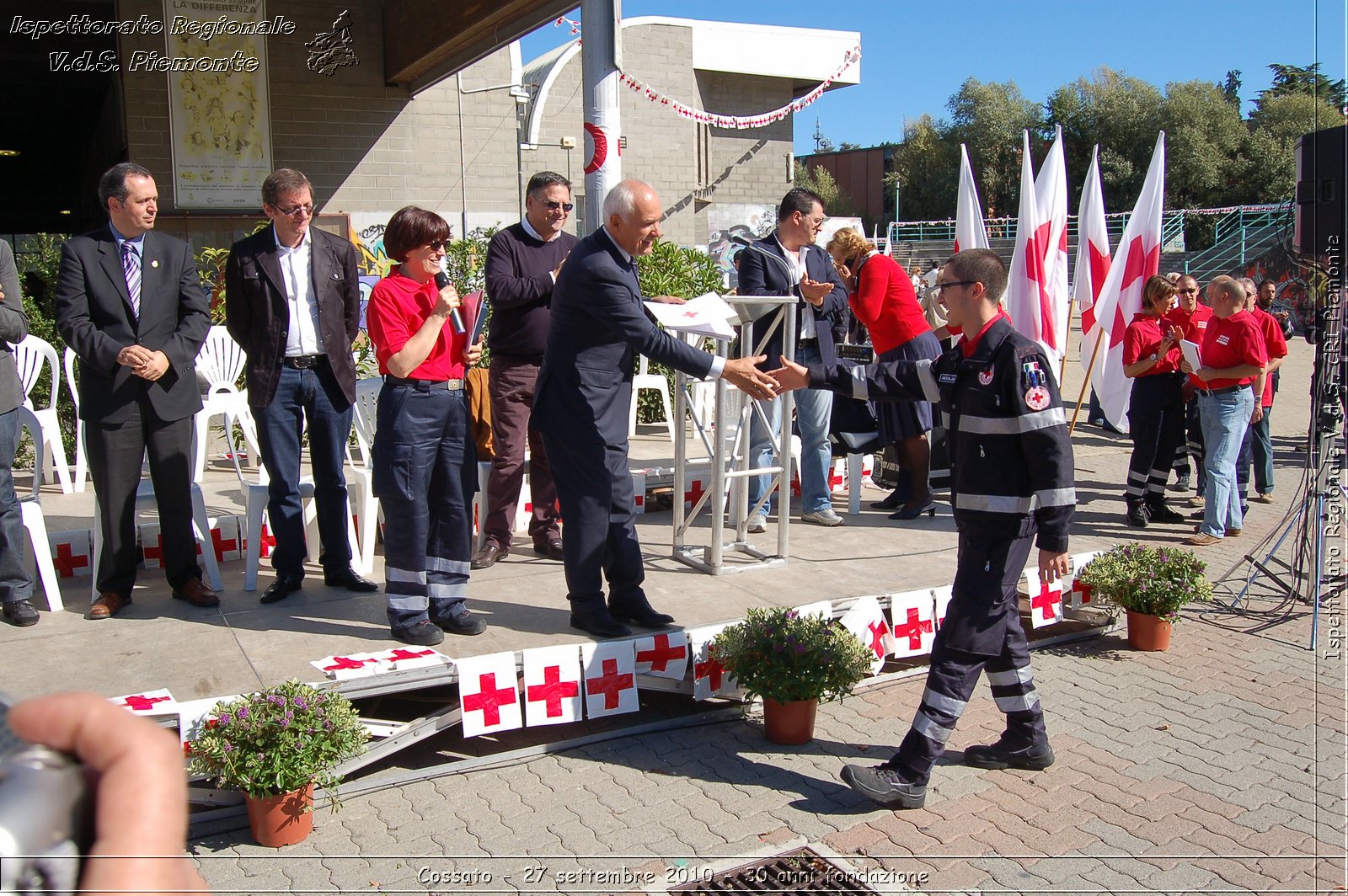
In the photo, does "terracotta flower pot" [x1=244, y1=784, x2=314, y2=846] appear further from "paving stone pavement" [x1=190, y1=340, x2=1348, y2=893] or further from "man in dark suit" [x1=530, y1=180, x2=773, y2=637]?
"man in dark suit" [x1=530, y1=180, x2=773, y2=637]

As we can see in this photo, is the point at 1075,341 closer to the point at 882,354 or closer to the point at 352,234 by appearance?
the point at 352,234

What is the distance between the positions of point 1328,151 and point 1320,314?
7.83 ft

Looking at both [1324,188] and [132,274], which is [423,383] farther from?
[1324,188]

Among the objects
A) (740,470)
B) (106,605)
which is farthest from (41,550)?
(740,470)

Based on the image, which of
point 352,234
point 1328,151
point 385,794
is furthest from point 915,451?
point 352,234

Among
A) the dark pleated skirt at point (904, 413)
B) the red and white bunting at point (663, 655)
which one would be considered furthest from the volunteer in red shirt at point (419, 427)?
the dark pleated skirt at point (904, 413)

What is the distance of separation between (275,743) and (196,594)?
1880 mm

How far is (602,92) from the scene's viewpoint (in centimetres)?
761

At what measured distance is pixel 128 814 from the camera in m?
1.00

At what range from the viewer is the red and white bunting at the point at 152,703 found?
3562mm

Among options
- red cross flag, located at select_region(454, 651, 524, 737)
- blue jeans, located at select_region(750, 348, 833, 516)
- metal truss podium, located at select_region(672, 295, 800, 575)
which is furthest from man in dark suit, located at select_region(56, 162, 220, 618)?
blue jeans, located at select_region(750, 348, 833, 516)

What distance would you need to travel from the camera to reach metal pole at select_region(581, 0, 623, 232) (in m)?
7.51

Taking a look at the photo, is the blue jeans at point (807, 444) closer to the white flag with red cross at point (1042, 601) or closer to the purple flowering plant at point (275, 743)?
the white flag with red cross at point (1042, 601)

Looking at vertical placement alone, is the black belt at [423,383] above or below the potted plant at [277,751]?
above
